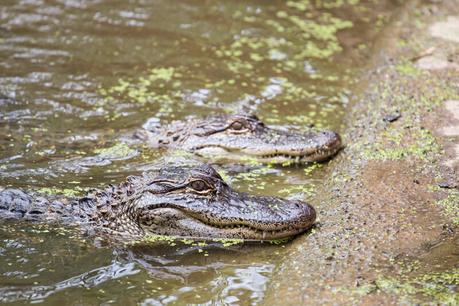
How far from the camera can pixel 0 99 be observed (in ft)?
27.9

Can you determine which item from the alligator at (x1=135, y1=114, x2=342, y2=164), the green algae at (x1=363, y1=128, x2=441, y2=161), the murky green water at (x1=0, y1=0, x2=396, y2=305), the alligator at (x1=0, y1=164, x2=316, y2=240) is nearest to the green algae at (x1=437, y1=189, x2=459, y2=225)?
the green algae at (x1=363, y1=128, x2=441, y2=161)

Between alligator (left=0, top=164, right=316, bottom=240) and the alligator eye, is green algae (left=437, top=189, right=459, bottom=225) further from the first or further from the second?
the alligator eye

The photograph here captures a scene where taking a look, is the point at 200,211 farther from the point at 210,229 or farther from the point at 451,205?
the point at 451,205

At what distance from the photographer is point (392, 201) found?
19.5 feet

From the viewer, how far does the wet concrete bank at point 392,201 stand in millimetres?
4766

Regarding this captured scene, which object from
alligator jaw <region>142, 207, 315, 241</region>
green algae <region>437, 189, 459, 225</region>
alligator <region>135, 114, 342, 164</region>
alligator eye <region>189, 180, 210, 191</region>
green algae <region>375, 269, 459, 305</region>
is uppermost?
alligator eye <region>189, 180, 210, 191</region>

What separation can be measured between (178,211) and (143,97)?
337cm

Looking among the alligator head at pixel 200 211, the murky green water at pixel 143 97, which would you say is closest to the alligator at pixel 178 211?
the alligator head at pixel 200 211

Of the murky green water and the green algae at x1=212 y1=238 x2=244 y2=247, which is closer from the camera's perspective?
the murky green water

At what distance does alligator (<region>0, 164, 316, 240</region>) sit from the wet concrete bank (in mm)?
279

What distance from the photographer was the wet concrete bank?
15.6 feet

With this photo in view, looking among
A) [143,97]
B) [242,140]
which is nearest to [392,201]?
[242,140]


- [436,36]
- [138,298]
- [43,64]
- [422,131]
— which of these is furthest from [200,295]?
[436,36]

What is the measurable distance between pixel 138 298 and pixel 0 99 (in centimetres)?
441
